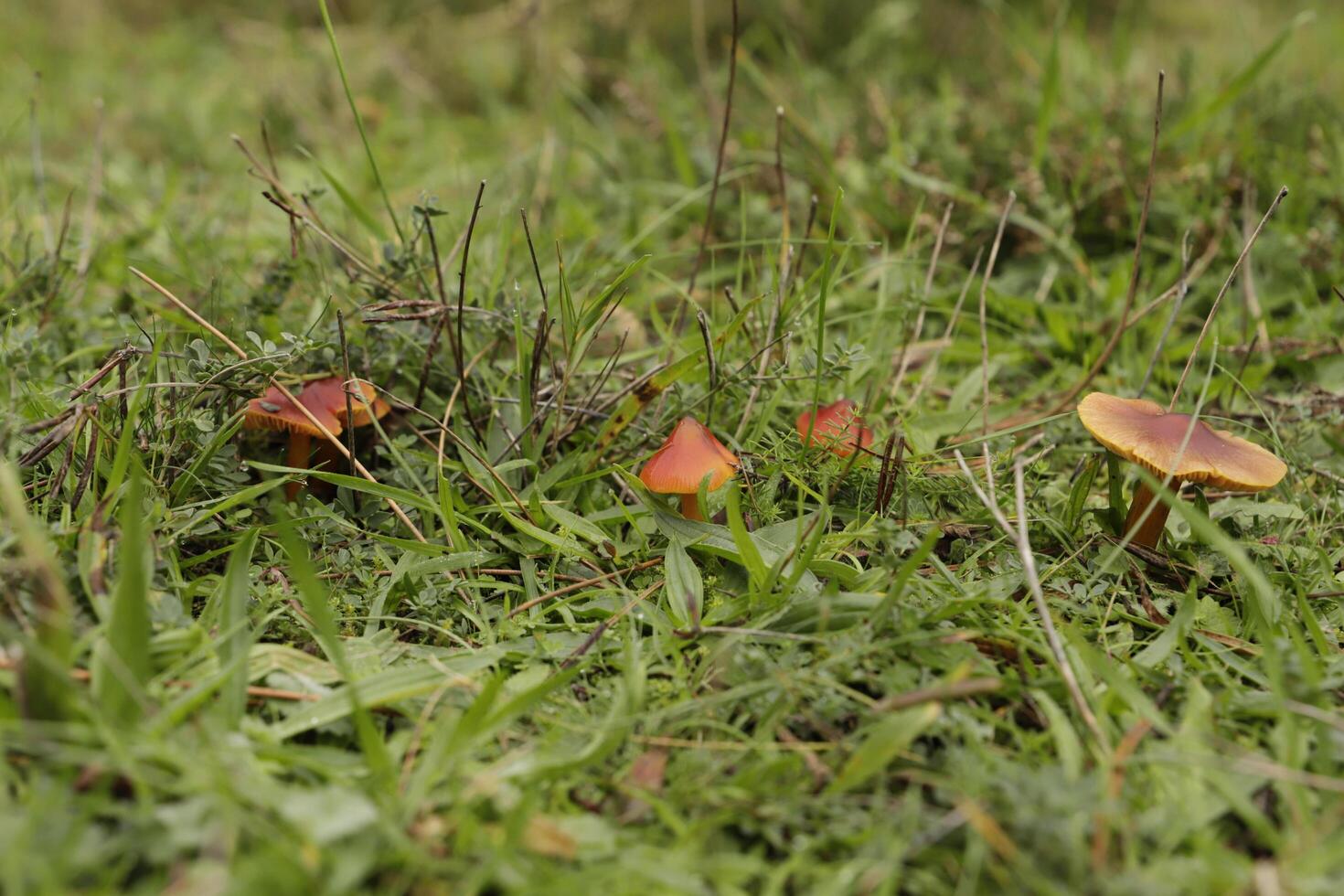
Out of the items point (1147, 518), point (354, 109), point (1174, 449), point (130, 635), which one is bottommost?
point (1147, 518)

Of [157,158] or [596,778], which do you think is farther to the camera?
[157,158]

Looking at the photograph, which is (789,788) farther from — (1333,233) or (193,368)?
(1333,233)

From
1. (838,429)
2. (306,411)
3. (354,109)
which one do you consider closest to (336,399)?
(306,411)

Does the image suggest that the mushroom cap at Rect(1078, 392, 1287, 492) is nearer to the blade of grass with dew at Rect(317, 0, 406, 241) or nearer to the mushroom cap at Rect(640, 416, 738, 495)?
the mushroom cap at Rect(640, 416, 738, 495)

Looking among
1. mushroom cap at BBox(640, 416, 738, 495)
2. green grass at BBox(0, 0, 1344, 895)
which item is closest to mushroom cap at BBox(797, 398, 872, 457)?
green grass at BBox(0, 0, 1344, 895)

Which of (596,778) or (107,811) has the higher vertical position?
(107,811)

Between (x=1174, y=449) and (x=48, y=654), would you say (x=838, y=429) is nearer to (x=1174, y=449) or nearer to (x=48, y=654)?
(x=1174, y=449)

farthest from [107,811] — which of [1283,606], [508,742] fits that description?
[1283,606]
